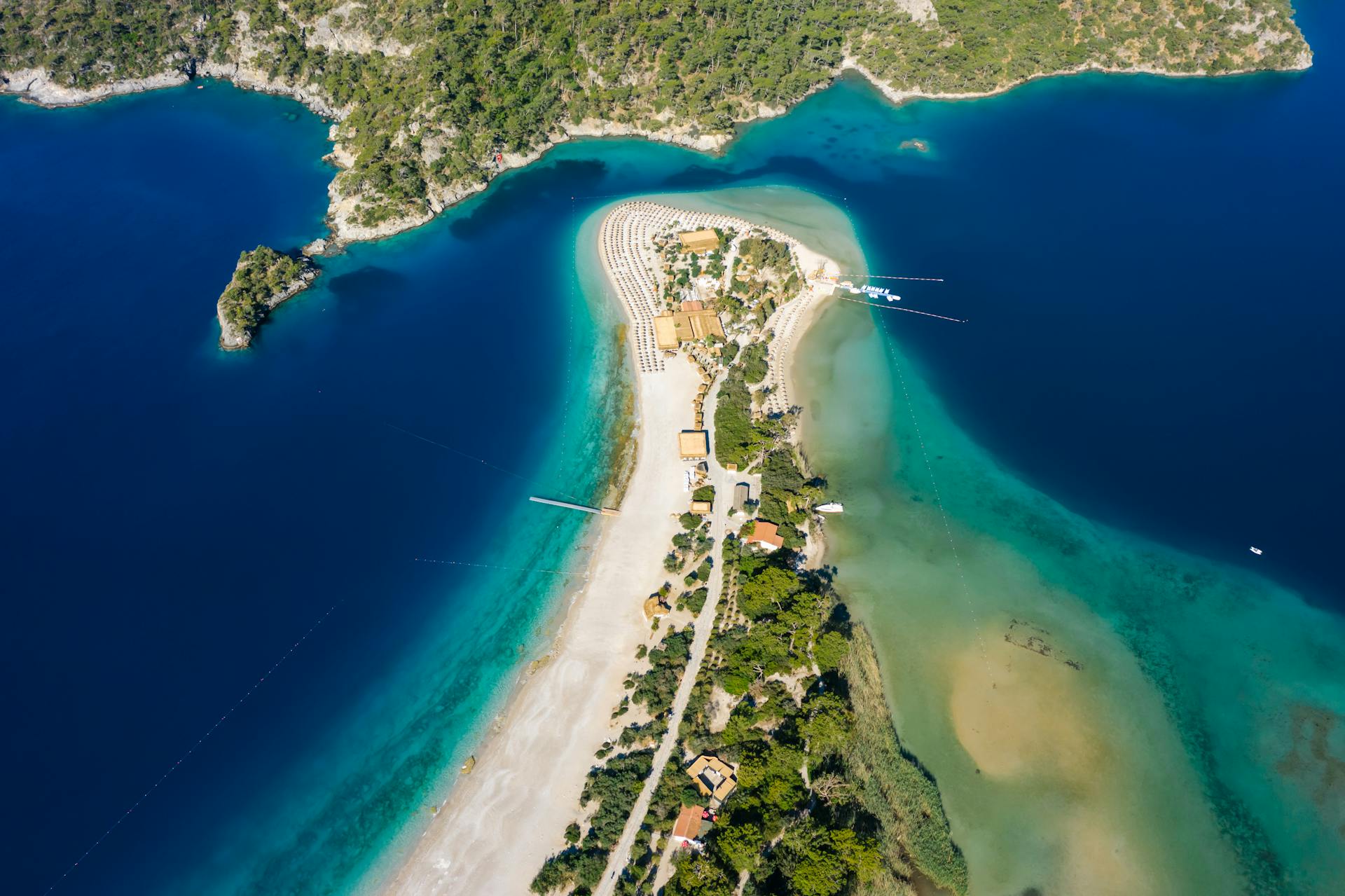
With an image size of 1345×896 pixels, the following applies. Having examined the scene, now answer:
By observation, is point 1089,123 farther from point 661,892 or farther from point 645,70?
point 661,892

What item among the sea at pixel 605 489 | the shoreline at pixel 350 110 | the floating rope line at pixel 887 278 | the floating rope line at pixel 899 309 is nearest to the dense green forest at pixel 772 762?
the sea at pixel 605 489

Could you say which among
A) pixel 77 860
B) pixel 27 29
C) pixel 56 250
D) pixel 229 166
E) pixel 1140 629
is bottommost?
pixel 77 860

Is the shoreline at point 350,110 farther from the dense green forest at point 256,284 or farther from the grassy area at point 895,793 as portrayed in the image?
the grassy area at point 895,793

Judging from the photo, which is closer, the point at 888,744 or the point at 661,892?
the point at 661,892

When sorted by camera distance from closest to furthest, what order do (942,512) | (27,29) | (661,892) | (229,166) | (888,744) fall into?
(661,892), (888,744), (942,512), (229,166), (27,29)

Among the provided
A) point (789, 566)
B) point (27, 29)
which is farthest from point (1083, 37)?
point (27, 29)

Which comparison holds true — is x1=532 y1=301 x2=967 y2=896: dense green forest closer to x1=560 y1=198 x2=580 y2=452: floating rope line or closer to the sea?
the sea

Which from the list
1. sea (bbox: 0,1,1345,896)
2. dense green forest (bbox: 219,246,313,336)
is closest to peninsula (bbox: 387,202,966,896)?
sea (bbox: 0,1,1345,896)

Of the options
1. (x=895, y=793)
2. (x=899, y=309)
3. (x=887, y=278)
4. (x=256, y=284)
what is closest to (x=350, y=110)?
(x=256, y=284)
